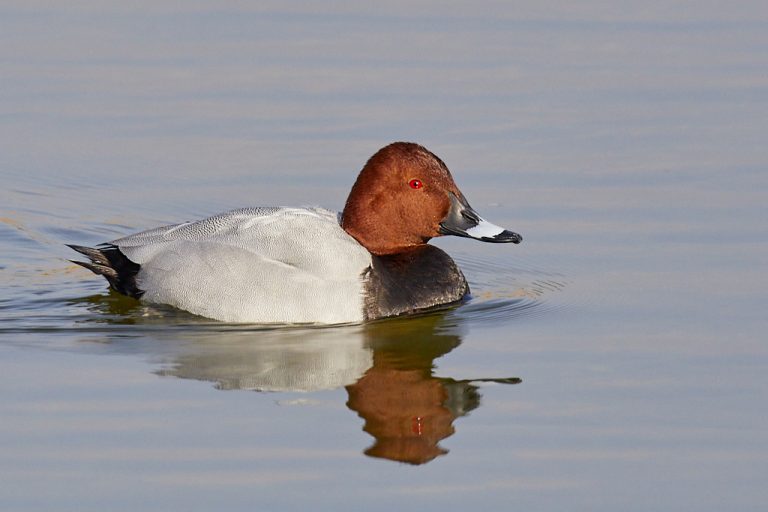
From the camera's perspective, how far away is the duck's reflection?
6277 millimetres

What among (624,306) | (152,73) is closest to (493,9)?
(152,73)

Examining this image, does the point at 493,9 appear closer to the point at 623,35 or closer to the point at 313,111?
the point at 623,35

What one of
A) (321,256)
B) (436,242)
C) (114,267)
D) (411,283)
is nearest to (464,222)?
(411,283)

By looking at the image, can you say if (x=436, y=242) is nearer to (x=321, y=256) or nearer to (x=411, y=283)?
(x=411, y=283)

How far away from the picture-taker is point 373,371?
Answer: 280 inches

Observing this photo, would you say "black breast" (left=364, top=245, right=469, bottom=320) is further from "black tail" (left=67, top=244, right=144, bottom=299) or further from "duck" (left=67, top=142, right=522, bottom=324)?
"black tail" (left=67, top=244, right=144, bottom=299)

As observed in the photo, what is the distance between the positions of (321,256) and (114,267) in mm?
1354

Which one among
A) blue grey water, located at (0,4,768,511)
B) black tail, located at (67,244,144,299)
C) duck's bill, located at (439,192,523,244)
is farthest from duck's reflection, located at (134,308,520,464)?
black tail, located at (67,244,144,299)

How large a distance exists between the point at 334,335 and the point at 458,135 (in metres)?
3.79

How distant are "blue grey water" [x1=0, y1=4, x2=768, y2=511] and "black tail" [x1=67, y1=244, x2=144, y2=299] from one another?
0.51ft

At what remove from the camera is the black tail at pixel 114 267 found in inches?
332

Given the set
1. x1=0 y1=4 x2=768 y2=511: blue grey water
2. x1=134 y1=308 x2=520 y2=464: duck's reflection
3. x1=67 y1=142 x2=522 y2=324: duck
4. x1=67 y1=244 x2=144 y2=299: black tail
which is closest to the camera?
x1=0 y1=4 x2=768 y2=511: blue grey water

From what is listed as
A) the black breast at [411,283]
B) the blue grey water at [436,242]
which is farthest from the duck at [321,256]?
the blue grey water at [436,242]

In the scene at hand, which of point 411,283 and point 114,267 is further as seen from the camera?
point 114,267
